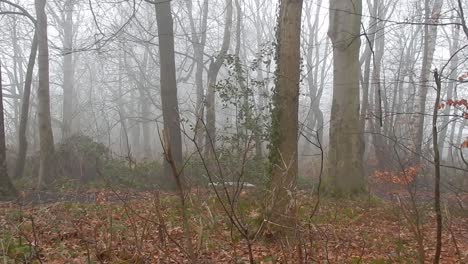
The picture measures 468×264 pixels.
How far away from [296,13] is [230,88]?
582cm

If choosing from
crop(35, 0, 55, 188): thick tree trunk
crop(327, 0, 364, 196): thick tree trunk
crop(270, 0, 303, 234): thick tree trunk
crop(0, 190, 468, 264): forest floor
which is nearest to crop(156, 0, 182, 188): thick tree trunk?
crop(35, 0, 55, 188): thick tree trunk

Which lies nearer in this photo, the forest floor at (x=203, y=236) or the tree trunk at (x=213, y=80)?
the forest floor at (x=203, y=236)

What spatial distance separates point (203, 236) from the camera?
522 centimetres

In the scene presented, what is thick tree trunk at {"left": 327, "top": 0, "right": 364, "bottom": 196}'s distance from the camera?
10148mm

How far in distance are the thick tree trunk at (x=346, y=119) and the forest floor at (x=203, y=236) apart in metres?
1.83

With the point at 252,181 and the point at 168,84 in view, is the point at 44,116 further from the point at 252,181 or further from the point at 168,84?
the point at 252,181

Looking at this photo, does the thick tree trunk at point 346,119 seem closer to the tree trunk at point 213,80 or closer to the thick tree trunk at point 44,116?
the tree trunk at point 213,80

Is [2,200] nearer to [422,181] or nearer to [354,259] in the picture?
[354,259]

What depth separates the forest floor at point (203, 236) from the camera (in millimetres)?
4145

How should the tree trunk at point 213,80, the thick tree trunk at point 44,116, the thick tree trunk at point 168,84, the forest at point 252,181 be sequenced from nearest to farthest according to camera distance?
1. the forest at point 252,181
2. the thick tree trunk at point 168,84
3. the thick tree trunk at point 44,116
4. the tree trunk at point 213,80

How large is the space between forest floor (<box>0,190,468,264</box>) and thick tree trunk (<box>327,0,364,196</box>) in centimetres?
183

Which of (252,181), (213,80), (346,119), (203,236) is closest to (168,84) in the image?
(252,181)

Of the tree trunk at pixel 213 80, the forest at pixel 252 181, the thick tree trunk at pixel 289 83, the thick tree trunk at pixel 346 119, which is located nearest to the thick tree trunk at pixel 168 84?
the forest at pixel 252 181


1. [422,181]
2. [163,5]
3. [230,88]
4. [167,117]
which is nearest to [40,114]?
[167,117]
